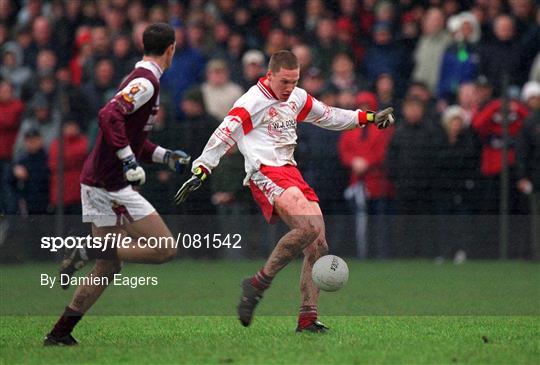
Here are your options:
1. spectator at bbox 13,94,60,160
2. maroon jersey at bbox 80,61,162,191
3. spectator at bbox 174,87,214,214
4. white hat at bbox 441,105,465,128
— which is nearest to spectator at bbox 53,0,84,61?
spectator at bbox 13,94,60,160

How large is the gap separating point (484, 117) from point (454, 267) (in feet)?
6.83

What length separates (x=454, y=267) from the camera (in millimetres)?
15375

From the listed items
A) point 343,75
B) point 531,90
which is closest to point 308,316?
point 531,90

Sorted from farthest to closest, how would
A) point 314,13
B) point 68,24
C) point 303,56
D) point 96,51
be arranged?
point 68,24, point 314,13, point 96,51, point 303,56

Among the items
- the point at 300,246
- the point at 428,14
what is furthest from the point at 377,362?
the point at 428,14

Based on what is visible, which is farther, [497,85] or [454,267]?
[497,85]

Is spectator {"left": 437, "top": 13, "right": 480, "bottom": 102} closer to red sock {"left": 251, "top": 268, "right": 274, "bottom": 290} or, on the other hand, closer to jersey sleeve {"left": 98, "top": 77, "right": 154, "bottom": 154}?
red sock {"left": 251, "top": 268, "right": 274, "bottom": 290}

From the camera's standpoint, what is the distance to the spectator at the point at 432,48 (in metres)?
17.3

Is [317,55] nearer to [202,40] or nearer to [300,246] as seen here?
[202,40]

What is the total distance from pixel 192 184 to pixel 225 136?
1.69 ft

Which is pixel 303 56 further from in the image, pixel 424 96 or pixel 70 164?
pixel 70 164

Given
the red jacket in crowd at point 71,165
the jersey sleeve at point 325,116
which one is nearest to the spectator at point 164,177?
the red jacket in crowd at point 71,165

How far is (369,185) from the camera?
16.3m

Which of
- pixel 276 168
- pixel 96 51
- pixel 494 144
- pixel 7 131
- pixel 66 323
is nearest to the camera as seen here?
pixel 66 323
